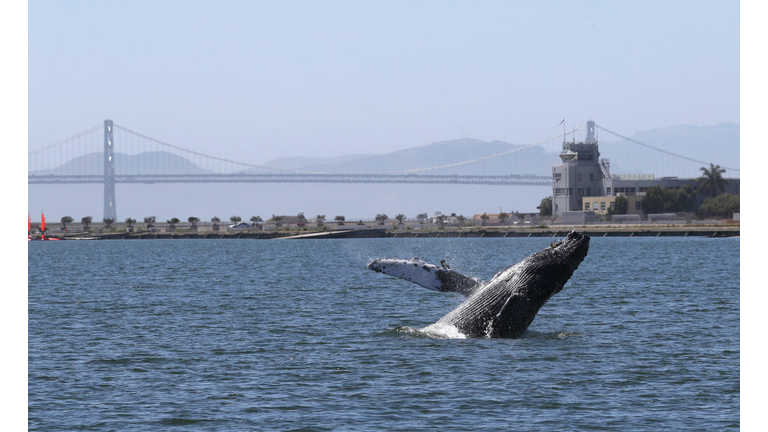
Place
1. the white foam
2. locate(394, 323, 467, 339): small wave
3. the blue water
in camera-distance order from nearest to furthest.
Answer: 1. the blue water
2. the white foam
3. locate(394, 323, 467, 339): small wave

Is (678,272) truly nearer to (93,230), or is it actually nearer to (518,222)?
(518,222)

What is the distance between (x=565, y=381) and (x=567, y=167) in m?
153

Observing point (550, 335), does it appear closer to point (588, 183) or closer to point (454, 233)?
point (454, 233)

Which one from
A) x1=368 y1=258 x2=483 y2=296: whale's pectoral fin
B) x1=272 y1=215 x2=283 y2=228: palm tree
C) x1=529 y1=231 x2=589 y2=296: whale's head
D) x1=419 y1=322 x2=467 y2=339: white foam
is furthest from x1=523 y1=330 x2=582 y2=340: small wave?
x1=272 y1=215 x2=283 y2=228: palm tree

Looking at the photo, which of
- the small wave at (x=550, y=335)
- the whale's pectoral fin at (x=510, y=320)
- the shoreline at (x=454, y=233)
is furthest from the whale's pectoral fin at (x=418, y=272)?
the shoreline at (x=454, y=233)

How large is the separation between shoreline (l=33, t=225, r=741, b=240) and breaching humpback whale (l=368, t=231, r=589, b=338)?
368 ft

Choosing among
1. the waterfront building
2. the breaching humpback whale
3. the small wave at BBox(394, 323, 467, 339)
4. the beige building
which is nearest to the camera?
the breaching humpback whale

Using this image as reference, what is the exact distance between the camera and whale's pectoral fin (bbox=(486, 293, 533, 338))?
19062mm

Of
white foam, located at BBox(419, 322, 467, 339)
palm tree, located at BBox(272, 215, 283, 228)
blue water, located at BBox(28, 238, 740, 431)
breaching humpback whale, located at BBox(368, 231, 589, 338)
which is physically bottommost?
blue water, located at BBox(28, 238, 740, 431)

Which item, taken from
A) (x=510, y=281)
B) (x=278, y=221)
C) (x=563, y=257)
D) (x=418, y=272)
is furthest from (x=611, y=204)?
(x=418, y=272)

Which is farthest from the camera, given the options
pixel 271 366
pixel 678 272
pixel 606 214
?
pixel 606 214

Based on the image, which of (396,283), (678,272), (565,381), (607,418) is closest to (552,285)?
(565,381)

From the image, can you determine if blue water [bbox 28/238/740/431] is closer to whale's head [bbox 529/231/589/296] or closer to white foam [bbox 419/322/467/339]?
white foam [bbox 419/322/467/339]

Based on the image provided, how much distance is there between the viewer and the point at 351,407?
16594mm
